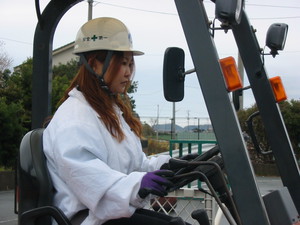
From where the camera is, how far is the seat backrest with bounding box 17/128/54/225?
2617 mm

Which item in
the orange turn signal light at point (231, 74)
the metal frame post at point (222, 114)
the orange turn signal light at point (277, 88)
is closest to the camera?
the metal frame post at point (222, 114)

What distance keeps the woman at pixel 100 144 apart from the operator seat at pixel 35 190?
46mm

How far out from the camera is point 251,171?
7.36ft

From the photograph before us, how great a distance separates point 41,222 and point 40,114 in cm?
85

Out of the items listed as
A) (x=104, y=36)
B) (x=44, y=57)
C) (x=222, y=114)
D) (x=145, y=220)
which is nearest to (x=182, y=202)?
(x=44, y=57)

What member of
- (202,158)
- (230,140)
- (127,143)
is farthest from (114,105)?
(230,140)

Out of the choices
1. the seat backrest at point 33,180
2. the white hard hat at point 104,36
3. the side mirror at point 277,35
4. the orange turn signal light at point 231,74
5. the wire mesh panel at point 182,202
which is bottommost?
the wire mesh panel at point 182,202

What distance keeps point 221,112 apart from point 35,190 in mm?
1025

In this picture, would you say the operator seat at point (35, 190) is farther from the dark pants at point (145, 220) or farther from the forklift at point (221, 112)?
the dark pants at point (145, 220)

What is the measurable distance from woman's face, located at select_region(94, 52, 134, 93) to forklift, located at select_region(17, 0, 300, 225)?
0.46 metres

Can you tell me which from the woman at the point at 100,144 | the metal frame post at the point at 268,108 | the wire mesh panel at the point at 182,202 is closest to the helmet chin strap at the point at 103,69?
the woman at the point at 100,144

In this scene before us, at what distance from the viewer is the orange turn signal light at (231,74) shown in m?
2.33

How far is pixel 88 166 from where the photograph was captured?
94.3 inches

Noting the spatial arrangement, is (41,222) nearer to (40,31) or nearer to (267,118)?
(40,31)
